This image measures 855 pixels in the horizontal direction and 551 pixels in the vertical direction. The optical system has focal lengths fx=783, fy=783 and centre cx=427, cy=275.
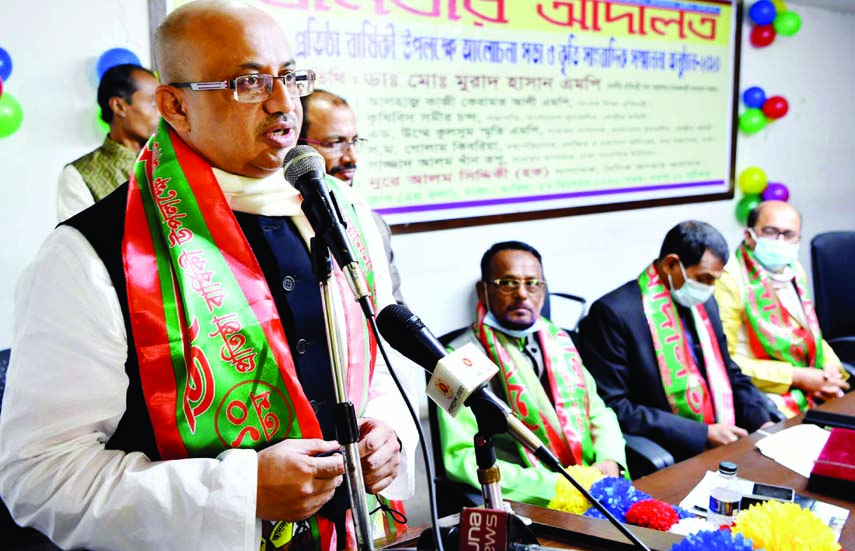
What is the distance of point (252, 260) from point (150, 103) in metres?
1.46

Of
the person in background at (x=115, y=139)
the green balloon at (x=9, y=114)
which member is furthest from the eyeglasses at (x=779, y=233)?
the green balloon at (x=9, y=114)

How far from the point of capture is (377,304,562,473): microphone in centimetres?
→ 77

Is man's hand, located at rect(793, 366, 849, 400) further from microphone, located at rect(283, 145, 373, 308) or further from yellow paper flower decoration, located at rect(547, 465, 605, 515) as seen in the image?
microphone, located at rect(283, 145, 373, 308)

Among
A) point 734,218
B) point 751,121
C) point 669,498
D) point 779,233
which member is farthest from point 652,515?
point 751,121

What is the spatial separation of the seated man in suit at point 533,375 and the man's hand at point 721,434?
314mm

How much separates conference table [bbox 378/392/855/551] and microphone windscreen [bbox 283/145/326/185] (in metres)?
0.53

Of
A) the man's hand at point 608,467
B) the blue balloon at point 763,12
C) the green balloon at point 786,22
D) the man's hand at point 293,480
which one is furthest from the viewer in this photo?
the green balloon at point 786,22

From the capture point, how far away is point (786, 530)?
3.90ft

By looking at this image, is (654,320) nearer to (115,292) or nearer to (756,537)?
(756,537)

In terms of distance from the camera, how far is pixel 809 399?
304 cm

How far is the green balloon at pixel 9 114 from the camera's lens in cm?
232

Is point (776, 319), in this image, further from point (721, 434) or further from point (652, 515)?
point (652, 515)

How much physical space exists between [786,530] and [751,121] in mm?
3818

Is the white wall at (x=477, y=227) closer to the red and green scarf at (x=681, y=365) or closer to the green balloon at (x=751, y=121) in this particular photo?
the green balloon at (x=751, y=121)
